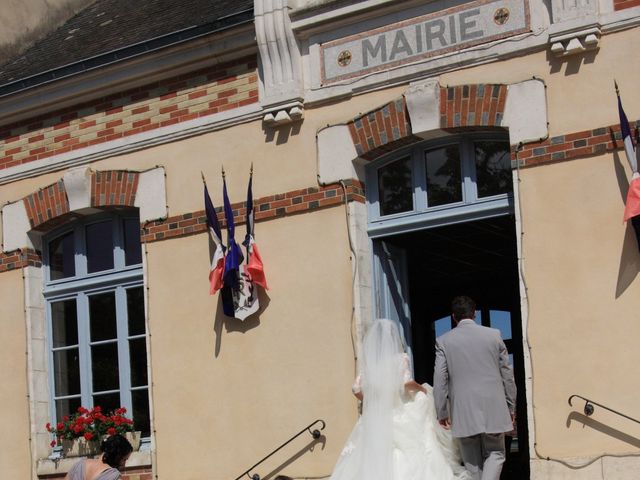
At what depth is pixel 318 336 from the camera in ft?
33.4

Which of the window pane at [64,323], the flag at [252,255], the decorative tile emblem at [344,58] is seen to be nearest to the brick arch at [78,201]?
the window pane at [64,323]

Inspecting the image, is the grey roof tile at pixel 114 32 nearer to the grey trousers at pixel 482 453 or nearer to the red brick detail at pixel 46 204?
the red brick detail at pixel 46 204

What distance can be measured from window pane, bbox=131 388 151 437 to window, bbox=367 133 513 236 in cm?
287

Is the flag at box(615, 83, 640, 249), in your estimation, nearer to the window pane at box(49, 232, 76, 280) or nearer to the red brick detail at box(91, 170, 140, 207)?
the red brick detail at box(91, 170, 140, 207)

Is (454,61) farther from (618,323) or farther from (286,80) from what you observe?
(618,323)

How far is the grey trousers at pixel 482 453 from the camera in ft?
27.6

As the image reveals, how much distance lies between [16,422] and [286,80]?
14.6 feet

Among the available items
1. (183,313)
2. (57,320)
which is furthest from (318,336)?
(57,320)

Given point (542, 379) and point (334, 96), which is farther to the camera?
point (334, 96)

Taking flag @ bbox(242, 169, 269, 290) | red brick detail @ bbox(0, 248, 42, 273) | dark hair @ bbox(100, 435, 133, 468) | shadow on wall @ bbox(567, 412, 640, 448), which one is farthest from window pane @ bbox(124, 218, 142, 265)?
shadow on wall @ bbox(567, 412, 640, 448)

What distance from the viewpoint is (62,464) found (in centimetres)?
1162

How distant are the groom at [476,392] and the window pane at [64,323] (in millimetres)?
4844

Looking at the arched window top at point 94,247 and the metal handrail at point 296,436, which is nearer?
the metal handrail at point 296,436

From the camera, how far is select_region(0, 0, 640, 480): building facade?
897cm
